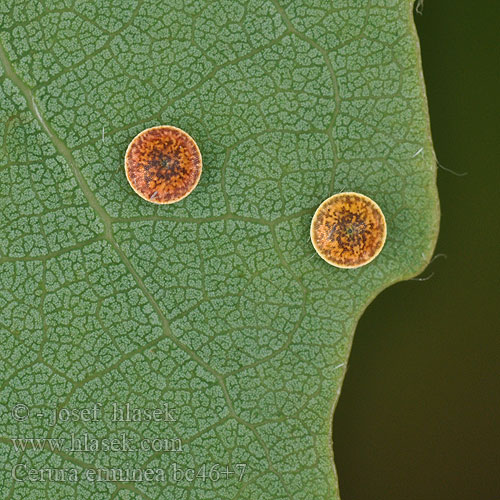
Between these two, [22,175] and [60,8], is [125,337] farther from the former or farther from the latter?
[60,8]

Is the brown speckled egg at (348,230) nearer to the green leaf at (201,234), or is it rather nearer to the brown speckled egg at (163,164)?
the green leaf at (201,234)

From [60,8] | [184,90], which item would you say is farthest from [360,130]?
[60,8]

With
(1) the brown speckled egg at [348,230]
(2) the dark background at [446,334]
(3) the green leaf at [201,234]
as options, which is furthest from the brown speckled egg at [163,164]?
(2) the dark background at [446,334]

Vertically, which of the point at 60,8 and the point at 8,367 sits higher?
the point at 60,8

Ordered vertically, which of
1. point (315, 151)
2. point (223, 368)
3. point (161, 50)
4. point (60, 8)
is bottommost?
point (223, 368)

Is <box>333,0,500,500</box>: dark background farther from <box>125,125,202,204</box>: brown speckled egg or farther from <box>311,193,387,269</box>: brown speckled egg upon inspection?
<box>125,125,202,204</box>: brown speckled egg

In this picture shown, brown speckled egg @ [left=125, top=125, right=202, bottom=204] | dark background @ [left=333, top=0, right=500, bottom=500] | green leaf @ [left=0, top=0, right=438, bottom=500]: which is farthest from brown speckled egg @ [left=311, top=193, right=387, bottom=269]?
brown speckled egg @ [left=125, top=125, right=202, bottom=204]

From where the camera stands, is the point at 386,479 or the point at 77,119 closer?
the point at 77,119

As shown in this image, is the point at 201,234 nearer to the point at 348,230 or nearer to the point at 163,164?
the point at 163,164
